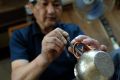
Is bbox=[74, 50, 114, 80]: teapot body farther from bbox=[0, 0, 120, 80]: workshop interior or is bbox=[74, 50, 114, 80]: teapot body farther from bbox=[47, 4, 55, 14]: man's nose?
bbox=[0, 0, 120, 80]: workshop interior

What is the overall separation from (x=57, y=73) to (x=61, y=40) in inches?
15.7

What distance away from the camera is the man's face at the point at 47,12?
140 centimetres

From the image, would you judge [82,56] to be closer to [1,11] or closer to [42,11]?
[42,11]

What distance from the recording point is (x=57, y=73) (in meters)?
1.44

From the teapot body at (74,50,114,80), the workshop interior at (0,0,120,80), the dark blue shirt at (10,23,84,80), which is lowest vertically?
the workshop interior at (0,0,120,80)

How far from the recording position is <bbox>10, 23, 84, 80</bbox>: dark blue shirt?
1.42m

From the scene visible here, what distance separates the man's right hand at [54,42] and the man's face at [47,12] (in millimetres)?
275

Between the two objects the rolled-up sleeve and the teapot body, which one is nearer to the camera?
the teapot body

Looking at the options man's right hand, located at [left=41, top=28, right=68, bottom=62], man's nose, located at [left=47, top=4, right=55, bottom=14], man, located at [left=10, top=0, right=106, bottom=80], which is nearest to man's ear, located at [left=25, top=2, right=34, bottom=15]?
man, located at [left=10, top=0, right=106, bottom=80]

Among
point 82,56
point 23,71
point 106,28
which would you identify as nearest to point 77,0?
point 106,28

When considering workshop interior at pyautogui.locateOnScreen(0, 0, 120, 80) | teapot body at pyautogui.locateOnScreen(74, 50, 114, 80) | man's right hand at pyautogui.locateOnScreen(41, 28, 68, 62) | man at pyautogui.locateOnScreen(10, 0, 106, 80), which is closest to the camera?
teapot body at pyautogui.locateOnScreen(74, 50, 114, 80)

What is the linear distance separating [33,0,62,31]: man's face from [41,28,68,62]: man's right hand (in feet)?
0.90

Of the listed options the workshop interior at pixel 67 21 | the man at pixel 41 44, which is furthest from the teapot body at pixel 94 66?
the workshop interior at pixel 67 21

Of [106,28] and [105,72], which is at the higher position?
[105,72]
